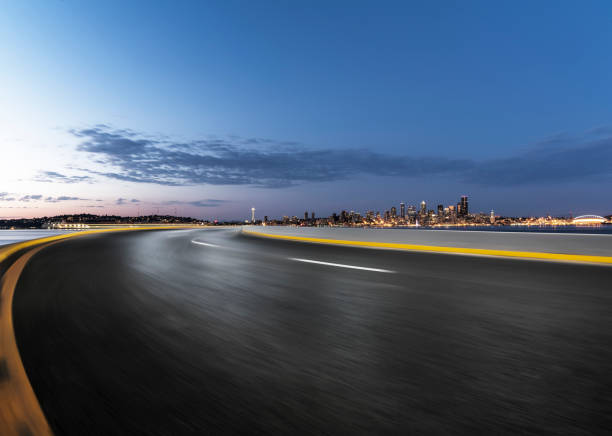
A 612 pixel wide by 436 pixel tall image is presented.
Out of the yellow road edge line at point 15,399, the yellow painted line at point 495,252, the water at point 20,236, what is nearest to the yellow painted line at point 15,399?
the yellow road edge line at point 15,399

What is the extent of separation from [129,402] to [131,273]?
6.50 metres

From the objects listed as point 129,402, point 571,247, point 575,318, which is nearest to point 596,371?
point 575,318

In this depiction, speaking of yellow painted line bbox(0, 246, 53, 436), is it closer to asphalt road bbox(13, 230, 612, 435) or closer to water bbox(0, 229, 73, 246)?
asphalt road bbox(13, 230, 612, 435)

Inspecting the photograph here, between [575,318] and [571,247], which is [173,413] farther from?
[571,247]

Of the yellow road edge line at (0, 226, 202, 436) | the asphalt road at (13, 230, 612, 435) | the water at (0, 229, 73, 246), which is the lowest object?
the water at (0, 229, 73, 246)

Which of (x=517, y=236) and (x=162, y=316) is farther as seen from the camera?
(x=517, y=236)

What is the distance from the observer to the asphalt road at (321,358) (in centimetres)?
228

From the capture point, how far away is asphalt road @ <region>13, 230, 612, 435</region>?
2281 millimetres

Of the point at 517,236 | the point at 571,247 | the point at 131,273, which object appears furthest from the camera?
the point at 517,236

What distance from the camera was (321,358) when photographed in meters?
3.26

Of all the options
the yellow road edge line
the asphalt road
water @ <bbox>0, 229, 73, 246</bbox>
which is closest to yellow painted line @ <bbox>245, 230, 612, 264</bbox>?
the asphalt road

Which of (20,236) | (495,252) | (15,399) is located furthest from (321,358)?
(20,236)

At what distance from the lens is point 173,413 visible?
235cm

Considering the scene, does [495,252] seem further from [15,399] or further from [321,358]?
[15,399]
